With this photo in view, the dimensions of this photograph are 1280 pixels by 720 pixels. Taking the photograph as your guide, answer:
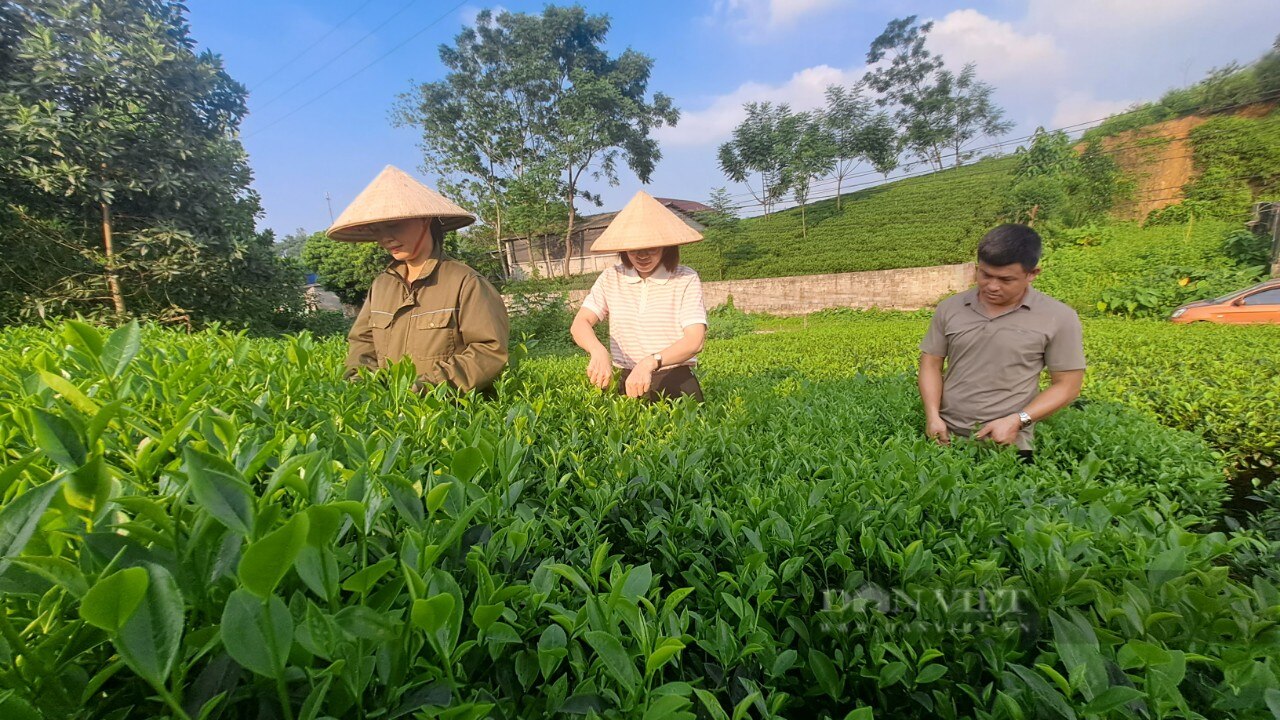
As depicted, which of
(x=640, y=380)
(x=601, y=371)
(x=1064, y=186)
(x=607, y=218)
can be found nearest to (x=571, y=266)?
(x=607, y=218)

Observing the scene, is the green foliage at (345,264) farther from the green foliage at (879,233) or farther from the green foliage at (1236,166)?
the green foliage at (1236,166)

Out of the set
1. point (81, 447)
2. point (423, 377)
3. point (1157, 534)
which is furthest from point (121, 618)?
point (1157, 534)

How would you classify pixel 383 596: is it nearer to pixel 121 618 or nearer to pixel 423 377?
pixel 121 618

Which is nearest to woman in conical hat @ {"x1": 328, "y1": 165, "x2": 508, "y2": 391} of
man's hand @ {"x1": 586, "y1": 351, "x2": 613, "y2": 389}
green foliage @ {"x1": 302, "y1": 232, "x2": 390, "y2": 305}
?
man's hand @ {"x1": 586, "y1": 351, "x2": 613, "y2": 389}

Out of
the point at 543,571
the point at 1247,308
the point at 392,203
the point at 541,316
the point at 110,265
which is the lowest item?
the point at 1247,308

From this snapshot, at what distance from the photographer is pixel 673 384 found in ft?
9.27

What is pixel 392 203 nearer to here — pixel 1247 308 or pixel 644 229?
pixel 644 229

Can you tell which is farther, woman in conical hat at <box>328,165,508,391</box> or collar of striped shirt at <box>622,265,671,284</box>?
collar of striped shirt at <box>622,265,671,284</box>

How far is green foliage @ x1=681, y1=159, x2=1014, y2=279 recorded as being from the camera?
2164 cm

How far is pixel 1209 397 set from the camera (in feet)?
14.1

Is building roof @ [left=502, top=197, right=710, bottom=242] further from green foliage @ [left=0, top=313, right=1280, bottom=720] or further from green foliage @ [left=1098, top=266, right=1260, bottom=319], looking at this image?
green foliage @ [left=0, top=313, right=1280, bottom=720]

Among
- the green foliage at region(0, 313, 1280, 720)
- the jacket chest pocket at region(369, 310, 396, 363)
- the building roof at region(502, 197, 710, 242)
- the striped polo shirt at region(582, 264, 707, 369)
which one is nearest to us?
the green foliage at region(0, 313, 1280, 720)

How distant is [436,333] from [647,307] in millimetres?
1072

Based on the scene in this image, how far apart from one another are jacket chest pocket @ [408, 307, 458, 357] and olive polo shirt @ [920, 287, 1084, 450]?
220cm
